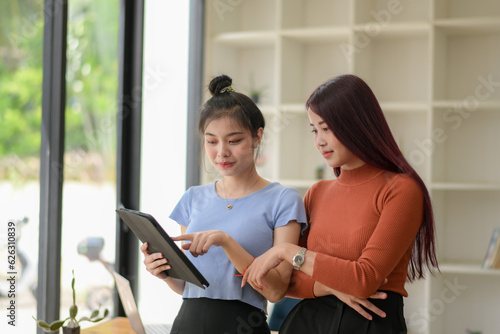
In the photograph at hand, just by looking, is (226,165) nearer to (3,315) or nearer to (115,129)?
(3,315)

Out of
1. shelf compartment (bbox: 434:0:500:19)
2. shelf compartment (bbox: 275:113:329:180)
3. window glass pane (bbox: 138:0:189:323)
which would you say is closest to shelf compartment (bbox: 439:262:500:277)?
shelf compartment (bbox: 275:113:329:180)

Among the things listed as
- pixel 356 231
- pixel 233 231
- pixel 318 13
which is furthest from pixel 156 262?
pixel 318 13

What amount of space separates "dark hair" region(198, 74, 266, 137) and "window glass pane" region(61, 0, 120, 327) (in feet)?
3.57

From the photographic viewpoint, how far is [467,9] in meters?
3.49

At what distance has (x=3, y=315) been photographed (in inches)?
85.6

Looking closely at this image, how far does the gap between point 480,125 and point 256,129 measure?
2359mm

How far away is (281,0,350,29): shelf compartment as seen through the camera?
3.69 meters

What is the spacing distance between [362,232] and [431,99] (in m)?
2.10

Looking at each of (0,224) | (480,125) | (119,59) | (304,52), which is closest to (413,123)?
(480,125)

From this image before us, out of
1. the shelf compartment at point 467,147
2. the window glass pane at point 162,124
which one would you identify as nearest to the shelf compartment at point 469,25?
the shelf compartment at point 467,147

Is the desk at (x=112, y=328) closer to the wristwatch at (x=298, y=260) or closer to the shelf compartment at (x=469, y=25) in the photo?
the wristwatch at (x=298, y=260)

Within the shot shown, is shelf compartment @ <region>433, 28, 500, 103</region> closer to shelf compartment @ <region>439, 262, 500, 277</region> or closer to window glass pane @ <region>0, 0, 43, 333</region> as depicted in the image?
shelf compartment @ <region>439, 262, 500, 277</region>

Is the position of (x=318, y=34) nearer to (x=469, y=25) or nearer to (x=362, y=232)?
(x=469, y=25)

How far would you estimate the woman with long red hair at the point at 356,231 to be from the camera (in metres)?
1.31
